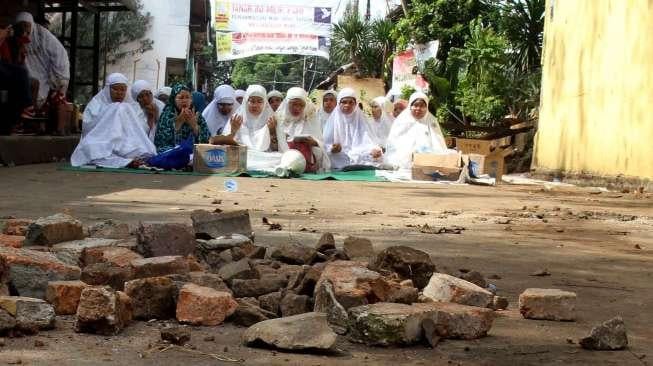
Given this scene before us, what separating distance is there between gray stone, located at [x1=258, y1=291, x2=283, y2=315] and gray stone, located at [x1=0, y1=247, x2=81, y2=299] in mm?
637

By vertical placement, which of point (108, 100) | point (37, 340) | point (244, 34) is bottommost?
A: point (37, 340)

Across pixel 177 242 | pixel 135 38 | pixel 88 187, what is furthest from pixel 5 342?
pixel 135 38

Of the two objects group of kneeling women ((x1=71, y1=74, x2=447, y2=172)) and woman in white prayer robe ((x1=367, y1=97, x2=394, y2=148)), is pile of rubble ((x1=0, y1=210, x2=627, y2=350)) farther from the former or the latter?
woman in white prayer robe ((x1=367, y1=97, x2=394, y2=148))

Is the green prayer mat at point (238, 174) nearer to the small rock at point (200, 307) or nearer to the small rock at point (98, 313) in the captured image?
the small rock at point (200, 307)

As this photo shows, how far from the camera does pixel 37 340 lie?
2592mm

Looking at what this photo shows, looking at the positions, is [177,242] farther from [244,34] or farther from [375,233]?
[244,34]

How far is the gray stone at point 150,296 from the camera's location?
2.94m

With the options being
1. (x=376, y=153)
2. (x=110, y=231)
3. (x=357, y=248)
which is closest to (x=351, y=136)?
(x=376, y=153)

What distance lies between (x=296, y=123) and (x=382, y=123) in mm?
3378

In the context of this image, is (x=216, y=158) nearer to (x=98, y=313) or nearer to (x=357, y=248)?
(x=357, y=248)

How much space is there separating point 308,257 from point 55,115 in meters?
10.2

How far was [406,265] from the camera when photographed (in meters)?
3.47

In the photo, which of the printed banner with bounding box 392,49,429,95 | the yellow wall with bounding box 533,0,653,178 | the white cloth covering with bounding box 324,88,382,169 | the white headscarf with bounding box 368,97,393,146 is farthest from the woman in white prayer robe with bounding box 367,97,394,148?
the printed banner with bounding box 392,49,429,95

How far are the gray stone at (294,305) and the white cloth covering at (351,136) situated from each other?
38.5ft
